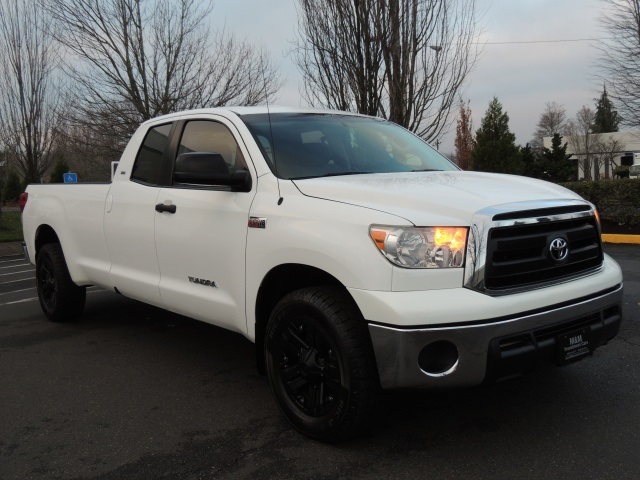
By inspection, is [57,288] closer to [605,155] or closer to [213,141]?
[213,141]

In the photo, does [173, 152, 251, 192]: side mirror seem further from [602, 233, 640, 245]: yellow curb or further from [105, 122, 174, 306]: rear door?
[602, 233, 640, 245]: yellow curb

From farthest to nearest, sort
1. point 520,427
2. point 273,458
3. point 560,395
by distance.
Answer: point 560,395 < point 520,427 < point 273,458

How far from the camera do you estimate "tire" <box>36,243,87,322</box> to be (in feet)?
18.6

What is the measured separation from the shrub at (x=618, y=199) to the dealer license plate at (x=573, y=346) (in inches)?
467

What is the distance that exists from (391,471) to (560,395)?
1405mm

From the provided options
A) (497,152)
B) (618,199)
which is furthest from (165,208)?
(497,152)

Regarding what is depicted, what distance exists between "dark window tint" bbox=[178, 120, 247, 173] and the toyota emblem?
73.2 inches

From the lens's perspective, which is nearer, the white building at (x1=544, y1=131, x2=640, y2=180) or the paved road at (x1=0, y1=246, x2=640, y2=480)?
the paved road at (x1=0, y1=246, x2=640, y2=480)

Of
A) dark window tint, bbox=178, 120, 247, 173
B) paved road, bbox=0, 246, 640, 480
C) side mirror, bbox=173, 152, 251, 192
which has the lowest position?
paved road, bbox=0, 246, 640, 480

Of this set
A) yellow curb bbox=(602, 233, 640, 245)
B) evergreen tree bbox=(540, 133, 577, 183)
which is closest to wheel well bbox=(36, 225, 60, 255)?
yellow curb bbox=(602, 233, 640, 245)

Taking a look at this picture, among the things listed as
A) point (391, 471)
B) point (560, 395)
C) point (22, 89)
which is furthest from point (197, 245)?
point (22, 89)

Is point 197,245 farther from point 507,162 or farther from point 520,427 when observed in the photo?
point 507,162

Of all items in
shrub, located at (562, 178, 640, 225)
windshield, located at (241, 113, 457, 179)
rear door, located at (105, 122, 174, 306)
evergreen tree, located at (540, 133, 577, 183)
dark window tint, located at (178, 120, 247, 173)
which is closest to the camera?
windshield, located at (241, 113, 457, 179)

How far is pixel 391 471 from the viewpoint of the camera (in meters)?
2.80
